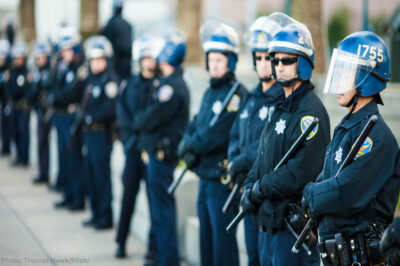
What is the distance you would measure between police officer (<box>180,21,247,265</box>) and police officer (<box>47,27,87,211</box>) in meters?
3.77

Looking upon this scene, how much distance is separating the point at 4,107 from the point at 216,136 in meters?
9.15

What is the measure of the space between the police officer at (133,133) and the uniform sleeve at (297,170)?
9.69 feet

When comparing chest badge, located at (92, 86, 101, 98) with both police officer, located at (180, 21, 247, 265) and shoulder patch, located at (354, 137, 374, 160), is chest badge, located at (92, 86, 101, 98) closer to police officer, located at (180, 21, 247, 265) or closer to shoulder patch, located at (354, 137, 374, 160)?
police officer, located at (180, 21, 247, 265)

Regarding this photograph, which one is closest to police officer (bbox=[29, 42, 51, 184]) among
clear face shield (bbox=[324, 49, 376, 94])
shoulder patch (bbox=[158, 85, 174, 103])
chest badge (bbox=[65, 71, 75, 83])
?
chest badge (bbox=[65, 71, 75, 83])

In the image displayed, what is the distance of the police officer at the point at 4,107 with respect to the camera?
514 inches

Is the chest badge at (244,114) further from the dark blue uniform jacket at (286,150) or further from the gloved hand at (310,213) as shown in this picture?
the gloved hand at (310,213)

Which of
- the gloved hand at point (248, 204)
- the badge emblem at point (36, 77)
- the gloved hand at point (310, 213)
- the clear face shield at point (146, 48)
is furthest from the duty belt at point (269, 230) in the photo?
the badge emblem at point (36, 77)

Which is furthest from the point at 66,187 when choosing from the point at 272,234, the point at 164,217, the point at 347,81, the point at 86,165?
the point at 347,81

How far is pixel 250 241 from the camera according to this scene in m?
4.65

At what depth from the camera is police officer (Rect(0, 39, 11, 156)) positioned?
13.1 metres

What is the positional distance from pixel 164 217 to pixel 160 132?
865mm

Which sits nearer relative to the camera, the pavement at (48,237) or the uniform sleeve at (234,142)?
the uniform sleeve at (234,142)

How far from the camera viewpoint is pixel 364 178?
3309mm

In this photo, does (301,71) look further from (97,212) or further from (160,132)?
(97,212)
